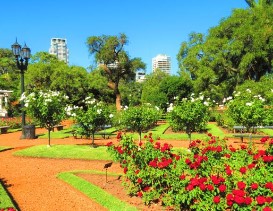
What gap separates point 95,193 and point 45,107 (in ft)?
23.0

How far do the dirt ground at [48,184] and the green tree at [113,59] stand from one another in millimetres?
25022

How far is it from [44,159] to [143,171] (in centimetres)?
660

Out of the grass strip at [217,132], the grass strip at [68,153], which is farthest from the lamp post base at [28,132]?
the grass strip at [217,132]

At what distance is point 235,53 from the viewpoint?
89.2 feet

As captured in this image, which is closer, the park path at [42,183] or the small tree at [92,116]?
the park path at [42,183]

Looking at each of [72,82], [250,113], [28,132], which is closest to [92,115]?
[28,132]

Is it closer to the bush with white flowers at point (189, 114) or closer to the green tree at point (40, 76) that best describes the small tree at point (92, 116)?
the bush with white flowers at point (189, 114)

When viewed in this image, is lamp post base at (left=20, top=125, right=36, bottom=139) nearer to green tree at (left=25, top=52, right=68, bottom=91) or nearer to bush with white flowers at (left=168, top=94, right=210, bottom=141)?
bush with white flowers at (left=168, top=94, right=210, bottom=141)

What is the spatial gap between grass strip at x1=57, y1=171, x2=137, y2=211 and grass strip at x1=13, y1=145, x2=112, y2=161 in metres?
2.71

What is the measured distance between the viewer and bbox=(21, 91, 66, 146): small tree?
538 inches

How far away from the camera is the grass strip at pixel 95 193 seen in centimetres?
661

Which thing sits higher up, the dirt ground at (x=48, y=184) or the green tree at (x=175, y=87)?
the green tree at (x=175, y=87)

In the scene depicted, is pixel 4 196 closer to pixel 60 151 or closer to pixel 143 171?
pixel 143 171

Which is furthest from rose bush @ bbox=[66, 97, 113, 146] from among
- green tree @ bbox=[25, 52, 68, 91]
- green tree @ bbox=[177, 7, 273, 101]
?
green tree @ bbox=[25, 52, 68, 91]
